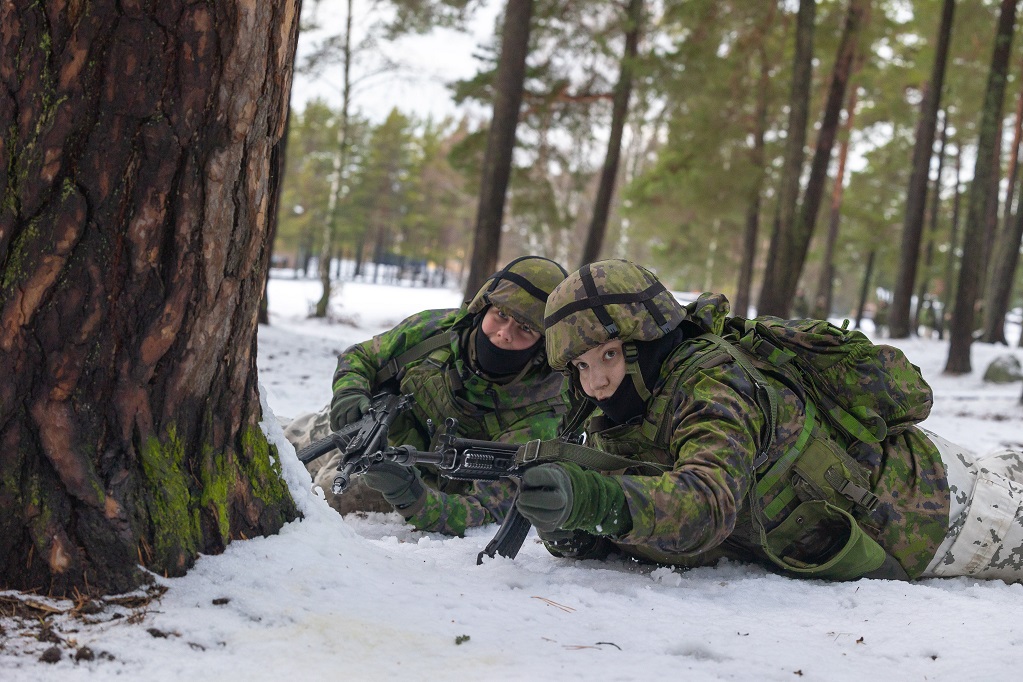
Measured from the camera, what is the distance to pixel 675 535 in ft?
7.46

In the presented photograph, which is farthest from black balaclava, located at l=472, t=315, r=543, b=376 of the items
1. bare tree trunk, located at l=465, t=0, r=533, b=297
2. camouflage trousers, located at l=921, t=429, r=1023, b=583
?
bare tree trunk, located at l=465, t=0, r=533, b=297

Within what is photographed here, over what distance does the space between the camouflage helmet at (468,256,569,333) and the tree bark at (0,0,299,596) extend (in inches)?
67.4

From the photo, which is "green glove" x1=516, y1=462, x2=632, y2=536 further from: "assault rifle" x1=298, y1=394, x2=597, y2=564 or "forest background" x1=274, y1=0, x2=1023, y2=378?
"forest background" x1=274, y1=0, x2=1023, y2=378

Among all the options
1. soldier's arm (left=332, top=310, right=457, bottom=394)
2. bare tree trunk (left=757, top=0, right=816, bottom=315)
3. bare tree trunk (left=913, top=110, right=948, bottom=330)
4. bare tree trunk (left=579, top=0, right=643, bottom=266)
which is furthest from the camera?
bare tree trunk (left=913, top=110, right=948, bottom=330)

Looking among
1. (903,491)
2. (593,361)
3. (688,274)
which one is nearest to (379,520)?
(593,361)

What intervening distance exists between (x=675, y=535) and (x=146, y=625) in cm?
131

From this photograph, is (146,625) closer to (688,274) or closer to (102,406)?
(102,406)

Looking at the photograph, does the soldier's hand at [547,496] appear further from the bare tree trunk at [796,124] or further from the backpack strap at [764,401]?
the bare tree trunk at [796,124]

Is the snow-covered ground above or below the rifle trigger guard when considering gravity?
below

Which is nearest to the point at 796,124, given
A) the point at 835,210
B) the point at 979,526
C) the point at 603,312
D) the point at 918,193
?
the point at 918,193

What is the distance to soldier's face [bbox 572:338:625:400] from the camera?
8.56 feet

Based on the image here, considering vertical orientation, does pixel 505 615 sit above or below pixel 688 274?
below

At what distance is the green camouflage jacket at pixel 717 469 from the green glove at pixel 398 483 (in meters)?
0.64

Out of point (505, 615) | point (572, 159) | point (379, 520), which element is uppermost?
point (572, 159)
